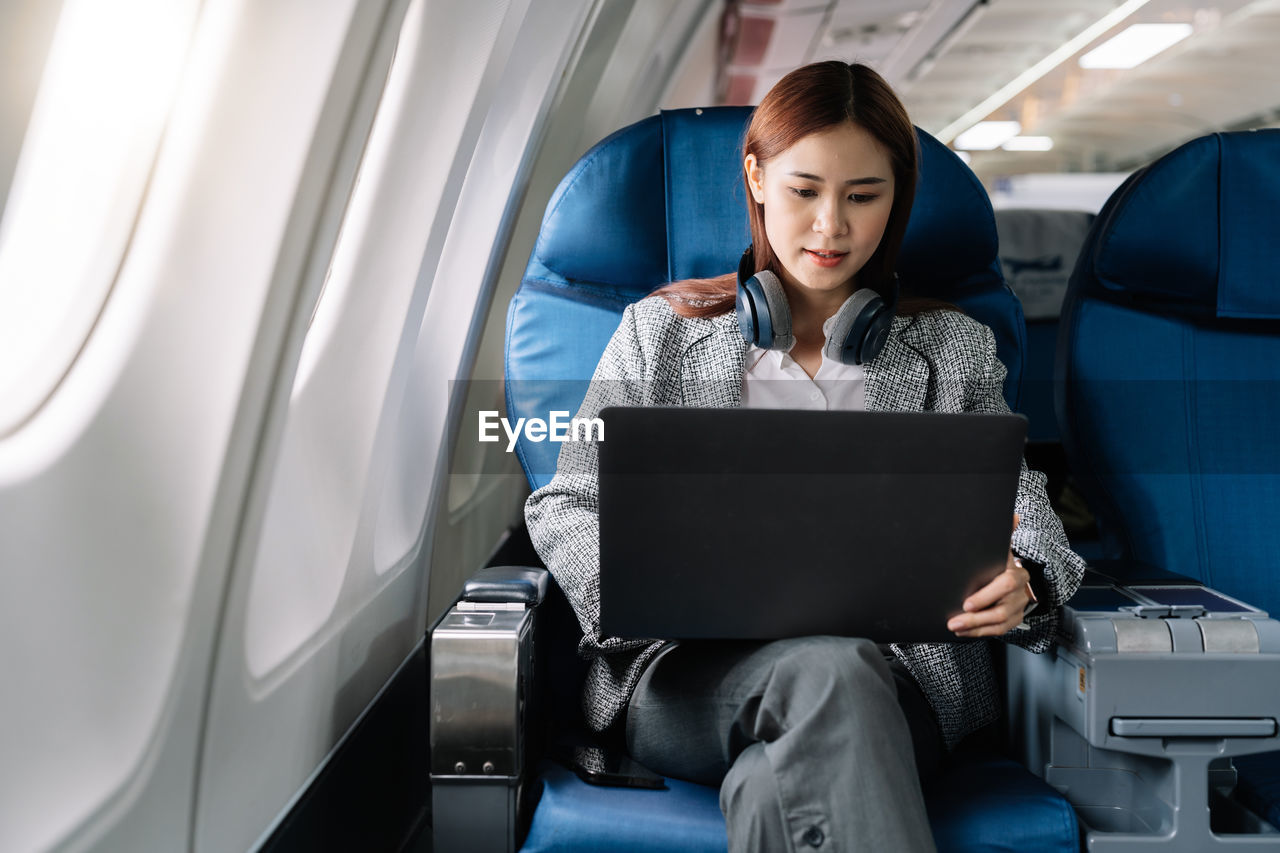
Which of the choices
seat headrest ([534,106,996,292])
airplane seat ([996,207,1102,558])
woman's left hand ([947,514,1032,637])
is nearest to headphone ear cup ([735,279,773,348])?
seat headrest ([534,106,996,292])

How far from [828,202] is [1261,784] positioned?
1.00 metres

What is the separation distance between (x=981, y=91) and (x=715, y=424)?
10093mm

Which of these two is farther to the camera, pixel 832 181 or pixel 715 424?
pixel 832 181

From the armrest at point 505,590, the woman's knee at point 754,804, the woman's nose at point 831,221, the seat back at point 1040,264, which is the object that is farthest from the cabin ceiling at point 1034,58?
the woman's knee at point 754,804

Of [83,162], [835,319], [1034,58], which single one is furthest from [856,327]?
[1034,58]

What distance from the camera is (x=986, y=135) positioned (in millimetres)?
12883

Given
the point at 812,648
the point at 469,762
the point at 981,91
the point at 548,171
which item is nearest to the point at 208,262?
the point at 469,762

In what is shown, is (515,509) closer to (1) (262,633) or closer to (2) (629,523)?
(1) (262,633)

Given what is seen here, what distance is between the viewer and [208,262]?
3.87ft

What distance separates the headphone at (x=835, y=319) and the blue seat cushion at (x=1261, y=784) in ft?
2.57

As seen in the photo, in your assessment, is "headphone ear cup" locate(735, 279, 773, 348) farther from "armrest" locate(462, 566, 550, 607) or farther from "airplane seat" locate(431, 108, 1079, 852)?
"armrest" locate(462, 566, 550, 607)

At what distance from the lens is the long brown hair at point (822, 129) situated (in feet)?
5.32

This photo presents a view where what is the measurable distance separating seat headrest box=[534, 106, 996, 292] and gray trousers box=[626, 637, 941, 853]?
2.55ft

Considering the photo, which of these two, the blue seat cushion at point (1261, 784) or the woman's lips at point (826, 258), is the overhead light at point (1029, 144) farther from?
the blue seat cushion at point (1261, 784)
